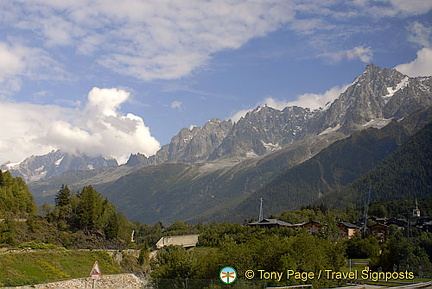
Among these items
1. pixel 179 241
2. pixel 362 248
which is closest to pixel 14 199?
pixel 179 241

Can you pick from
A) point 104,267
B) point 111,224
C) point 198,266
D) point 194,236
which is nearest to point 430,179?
point 194,236

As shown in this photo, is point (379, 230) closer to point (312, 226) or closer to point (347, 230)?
point (347, 230)

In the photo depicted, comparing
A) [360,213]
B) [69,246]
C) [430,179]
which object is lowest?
[69,246]

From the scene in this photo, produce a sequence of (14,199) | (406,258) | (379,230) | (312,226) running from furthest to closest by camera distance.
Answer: (312,226), (379,230), (14,199), (406,258)

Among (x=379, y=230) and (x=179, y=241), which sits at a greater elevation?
(x=379, y=230)

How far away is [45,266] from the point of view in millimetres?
59281

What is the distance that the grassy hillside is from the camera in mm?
52562

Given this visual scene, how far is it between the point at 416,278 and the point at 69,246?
49201 millimetres

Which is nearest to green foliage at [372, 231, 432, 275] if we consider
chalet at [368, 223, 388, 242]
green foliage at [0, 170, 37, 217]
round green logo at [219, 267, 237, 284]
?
round green logo at [219, 267, 237, 284]

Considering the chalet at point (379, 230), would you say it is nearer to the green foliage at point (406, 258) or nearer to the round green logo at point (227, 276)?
the green foliage at point (406, 258)

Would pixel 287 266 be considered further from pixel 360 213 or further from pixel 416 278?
pixel 360 213

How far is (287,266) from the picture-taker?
121 feet

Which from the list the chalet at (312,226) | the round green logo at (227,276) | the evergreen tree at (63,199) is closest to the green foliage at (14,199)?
the evergreen tree at (63,199)

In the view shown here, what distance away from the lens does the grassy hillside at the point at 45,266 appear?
2069 inches
